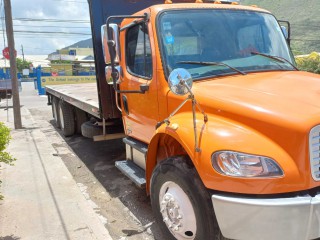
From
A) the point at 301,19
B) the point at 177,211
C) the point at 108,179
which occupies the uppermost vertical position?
the point at 301,19

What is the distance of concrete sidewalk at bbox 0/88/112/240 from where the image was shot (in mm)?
3793

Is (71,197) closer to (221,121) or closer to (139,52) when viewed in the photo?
(139,52)

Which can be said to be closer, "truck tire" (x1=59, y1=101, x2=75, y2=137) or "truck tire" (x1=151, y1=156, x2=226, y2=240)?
"truck tire" (x1=151, y1=156, x2=226, y2=240)

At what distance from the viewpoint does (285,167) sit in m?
2.35

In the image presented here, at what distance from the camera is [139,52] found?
404cm

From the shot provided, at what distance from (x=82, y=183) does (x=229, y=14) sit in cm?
329

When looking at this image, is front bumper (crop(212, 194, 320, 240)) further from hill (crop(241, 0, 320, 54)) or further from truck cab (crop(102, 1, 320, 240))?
hill (crop(241, 0, 320, 54))

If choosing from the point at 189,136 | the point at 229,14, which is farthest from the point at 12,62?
the point at 189,136

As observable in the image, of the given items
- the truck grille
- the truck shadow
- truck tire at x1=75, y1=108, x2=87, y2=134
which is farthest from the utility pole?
the truck grille

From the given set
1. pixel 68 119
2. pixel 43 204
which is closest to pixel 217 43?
pixel 43 204

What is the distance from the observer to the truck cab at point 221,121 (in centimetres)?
236

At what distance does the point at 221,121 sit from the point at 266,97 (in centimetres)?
39

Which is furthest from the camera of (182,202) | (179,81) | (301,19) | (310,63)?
(301,19)

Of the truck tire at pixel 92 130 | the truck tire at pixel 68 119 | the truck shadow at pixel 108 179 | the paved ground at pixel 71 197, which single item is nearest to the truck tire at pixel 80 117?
the truck tire at pixel 68 119
